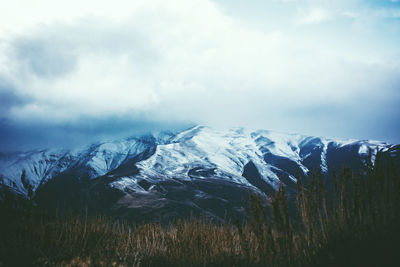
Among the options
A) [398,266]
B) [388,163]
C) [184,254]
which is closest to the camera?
[398,266]

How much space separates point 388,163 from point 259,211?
1490mm

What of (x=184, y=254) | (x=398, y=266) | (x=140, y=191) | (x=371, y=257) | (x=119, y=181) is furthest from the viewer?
(x=119, y=181)

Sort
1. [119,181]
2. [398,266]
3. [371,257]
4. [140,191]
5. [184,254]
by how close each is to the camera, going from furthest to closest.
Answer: [119,181], [140,191], [184,254], [371,257], [398,266]

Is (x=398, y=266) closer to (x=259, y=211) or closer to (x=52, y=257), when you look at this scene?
(x=259, y=211)

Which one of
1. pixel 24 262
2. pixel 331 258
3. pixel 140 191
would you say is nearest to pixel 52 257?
pixel 24 262

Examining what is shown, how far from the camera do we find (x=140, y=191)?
15312cm

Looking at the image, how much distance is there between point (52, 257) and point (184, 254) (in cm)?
167

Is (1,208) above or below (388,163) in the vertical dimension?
below

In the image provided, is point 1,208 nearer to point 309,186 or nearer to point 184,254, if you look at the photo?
point 184,254

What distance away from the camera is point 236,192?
159625 mm

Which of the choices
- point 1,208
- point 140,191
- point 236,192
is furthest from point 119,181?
point 1,208

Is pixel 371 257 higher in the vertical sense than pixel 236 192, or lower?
higher

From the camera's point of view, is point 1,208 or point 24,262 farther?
point 1,208

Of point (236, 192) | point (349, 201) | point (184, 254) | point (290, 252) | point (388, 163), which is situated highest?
point (388, 163)
